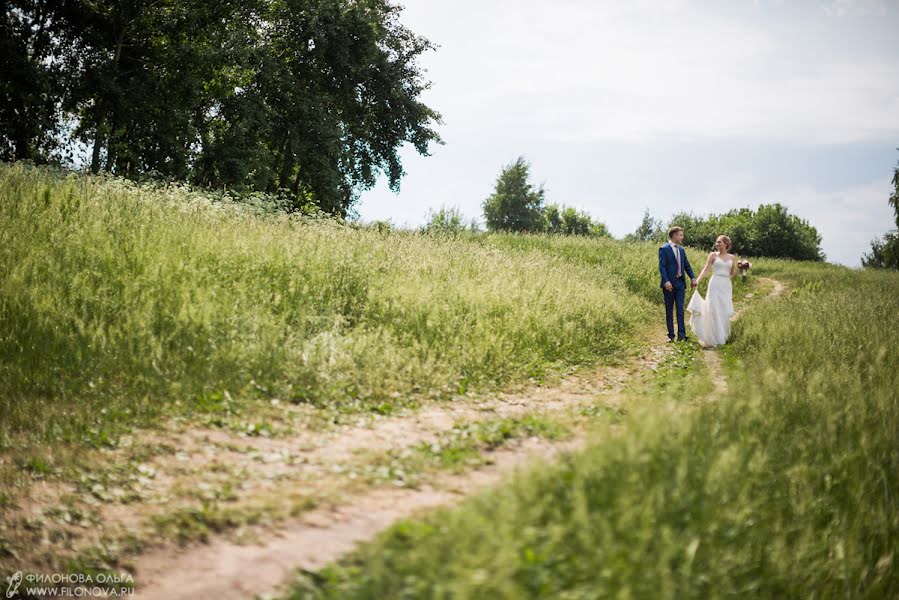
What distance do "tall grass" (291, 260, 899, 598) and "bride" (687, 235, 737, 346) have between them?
637 cm

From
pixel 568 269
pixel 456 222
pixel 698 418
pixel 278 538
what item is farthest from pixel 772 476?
pixel 456 222

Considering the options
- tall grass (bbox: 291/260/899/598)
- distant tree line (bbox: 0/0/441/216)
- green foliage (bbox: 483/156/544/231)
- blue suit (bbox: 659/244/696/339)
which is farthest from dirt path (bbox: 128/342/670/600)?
green foliage (bbox: 483/156/544/231)

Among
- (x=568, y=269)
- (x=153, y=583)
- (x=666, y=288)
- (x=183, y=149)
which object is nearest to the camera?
(x=153, y=583)

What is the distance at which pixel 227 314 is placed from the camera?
24.7ft

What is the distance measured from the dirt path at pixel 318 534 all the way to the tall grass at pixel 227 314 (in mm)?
1153

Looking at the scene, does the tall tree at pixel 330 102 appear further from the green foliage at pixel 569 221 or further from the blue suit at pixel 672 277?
the green foliage at pixel 569 221

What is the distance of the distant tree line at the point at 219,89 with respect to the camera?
2331 cm

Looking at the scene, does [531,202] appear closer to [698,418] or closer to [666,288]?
[666,288]

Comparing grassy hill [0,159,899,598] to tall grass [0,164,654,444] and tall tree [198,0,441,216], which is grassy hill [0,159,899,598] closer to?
tall grass [0,164,654,444]

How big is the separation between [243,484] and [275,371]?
88.2 inches

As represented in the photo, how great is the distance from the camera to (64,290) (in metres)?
7.45

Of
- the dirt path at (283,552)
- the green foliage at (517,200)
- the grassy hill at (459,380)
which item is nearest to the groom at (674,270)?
the grassy hill at (459,380)

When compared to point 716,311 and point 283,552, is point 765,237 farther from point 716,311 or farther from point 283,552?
point 283,552

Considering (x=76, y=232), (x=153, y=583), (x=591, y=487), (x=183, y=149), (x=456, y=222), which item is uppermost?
(x=183, y=149)
